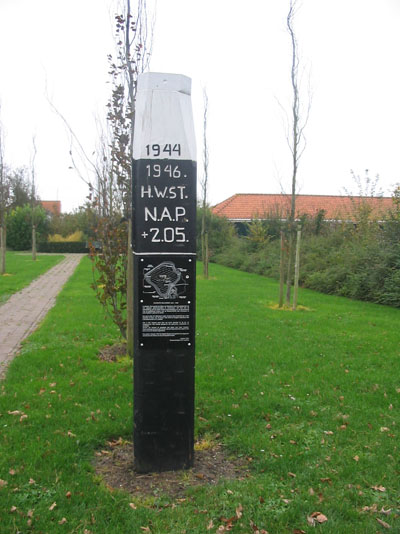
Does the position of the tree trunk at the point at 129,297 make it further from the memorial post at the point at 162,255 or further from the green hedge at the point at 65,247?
the green hedge at the point at 65,247

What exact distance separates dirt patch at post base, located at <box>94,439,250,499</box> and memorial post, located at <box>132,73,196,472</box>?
0.13m

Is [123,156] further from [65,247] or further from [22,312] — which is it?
[65,247]

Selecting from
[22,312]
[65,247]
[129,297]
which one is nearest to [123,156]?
[129,297]

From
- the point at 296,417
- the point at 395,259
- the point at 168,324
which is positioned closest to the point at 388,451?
the point at 296,417

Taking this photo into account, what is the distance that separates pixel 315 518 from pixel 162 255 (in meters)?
2.03

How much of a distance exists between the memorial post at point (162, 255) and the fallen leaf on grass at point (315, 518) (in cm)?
112

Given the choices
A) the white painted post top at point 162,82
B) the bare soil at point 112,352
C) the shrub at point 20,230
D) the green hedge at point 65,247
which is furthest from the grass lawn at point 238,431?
the shrub at point 20,230

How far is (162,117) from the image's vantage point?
3.53 m

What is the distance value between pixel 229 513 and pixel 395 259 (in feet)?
37.6

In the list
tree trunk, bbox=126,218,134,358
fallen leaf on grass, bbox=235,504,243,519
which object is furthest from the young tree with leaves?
fallen leaf on grass, bbox=235,504,243,519

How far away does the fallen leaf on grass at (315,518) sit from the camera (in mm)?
3000

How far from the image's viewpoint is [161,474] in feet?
11.8

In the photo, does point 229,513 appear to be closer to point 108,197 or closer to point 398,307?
point 108,197

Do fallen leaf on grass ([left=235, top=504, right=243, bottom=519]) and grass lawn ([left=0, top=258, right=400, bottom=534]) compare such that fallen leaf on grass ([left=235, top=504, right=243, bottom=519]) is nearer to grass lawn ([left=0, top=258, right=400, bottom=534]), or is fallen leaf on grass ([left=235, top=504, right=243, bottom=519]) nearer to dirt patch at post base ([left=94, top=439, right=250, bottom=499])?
grass lawn ([left=0, top=258, right=400, bottom=534])
